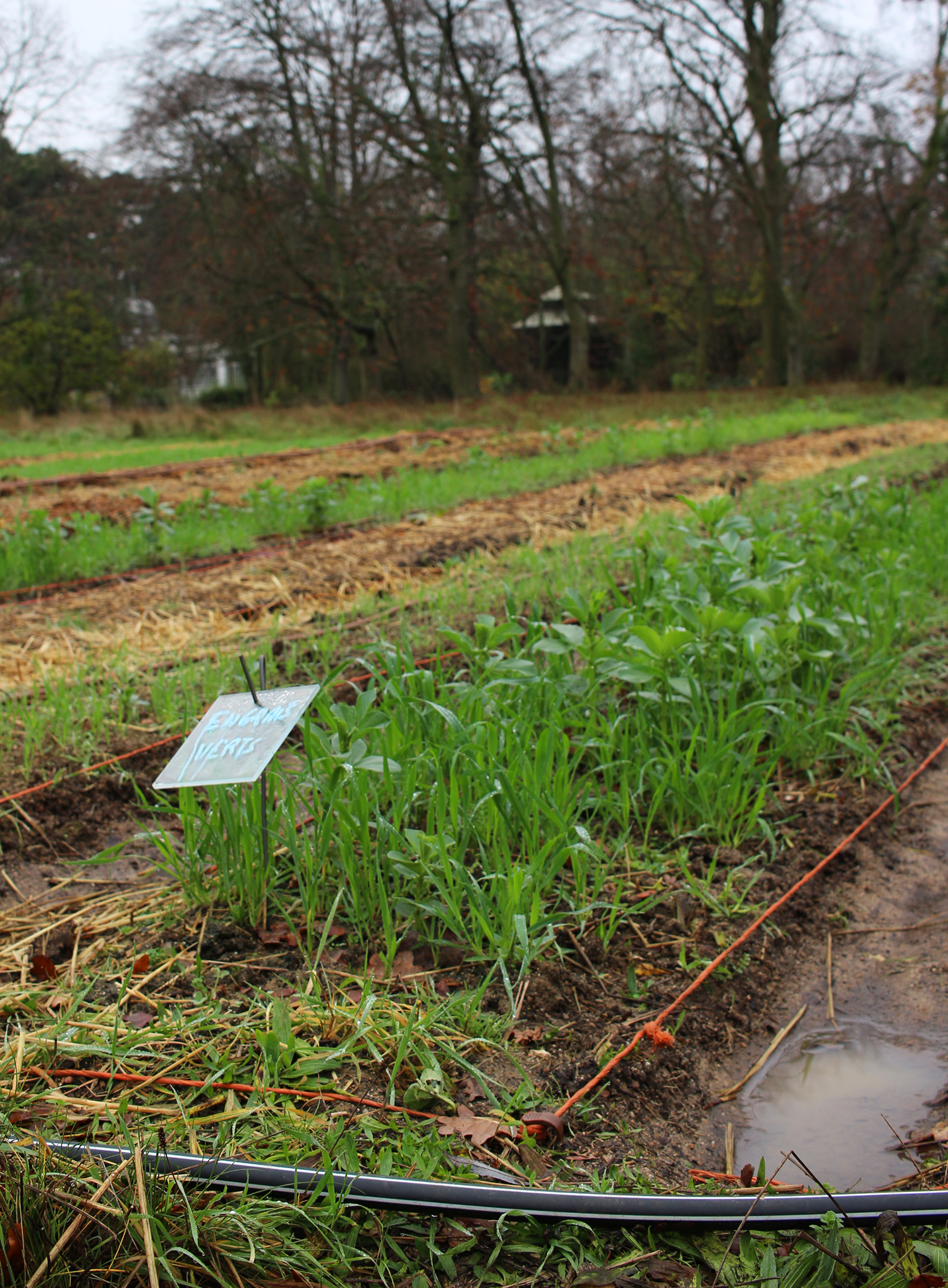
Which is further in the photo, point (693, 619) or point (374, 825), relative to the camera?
point (693, 619)

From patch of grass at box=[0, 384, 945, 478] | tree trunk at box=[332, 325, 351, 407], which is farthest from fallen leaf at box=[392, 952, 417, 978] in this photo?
tree trunk at box=[332, 325, 351, 407]

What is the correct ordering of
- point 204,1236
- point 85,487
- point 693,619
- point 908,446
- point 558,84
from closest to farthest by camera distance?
point 204,1236 < point 693,619 < point 85,487 < point 908,446 < point 558,84

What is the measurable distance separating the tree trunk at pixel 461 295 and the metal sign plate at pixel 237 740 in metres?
19.0

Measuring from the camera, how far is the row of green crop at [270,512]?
4824 millimetres

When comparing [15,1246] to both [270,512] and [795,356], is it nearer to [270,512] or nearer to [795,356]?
[270,512]

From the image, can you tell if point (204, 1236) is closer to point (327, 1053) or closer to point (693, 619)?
point (327, 1053)

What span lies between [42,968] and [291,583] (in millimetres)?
2904

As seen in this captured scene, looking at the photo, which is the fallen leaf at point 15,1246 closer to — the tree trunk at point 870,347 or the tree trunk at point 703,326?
the tree trunk at point 703,326

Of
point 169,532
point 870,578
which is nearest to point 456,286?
point 169,532

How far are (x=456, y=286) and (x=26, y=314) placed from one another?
12735 mm

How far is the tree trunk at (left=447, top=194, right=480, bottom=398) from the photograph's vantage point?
64.3 ft

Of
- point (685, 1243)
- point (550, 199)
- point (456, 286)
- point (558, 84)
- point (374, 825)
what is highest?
point (558, 84)

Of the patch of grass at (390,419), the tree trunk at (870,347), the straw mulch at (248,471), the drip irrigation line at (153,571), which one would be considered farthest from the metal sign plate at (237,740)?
the tree trunk at (870,347)

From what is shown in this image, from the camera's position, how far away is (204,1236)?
1050 mm
